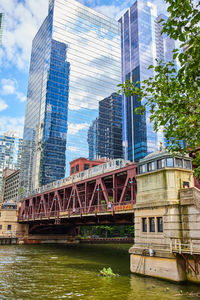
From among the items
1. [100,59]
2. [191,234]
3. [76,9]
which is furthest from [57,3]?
[191,234]

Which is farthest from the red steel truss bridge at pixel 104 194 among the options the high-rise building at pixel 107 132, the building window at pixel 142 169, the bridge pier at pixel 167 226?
the high-rise building at pixel 107 132

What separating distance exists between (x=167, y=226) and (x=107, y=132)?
124386mm

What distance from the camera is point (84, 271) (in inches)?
1087

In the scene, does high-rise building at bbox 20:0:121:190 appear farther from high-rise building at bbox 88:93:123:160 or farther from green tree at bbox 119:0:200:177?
green tree at bbox 119:0:200:177

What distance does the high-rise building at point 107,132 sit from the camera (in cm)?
13661

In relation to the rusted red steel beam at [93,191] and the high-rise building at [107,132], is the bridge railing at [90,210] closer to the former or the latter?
the rusted red steel beam at [93,191]

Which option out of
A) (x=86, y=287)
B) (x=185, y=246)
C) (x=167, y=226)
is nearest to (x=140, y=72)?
(x=167, y=226)

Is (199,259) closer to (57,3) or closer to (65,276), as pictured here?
(65,276)

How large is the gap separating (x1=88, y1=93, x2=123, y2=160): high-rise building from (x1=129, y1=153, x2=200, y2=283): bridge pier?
10629 cm

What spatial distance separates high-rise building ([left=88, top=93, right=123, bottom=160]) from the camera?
137 meters

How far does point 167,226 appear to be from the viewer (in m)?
23.0

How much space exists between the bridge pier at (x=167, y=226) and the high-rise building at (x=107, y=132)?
349 ft

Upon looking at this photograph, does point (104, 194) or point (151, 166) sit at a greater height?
point (151, 166)

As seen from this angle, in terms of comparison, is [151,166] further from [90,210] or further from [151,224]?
[90,210]
